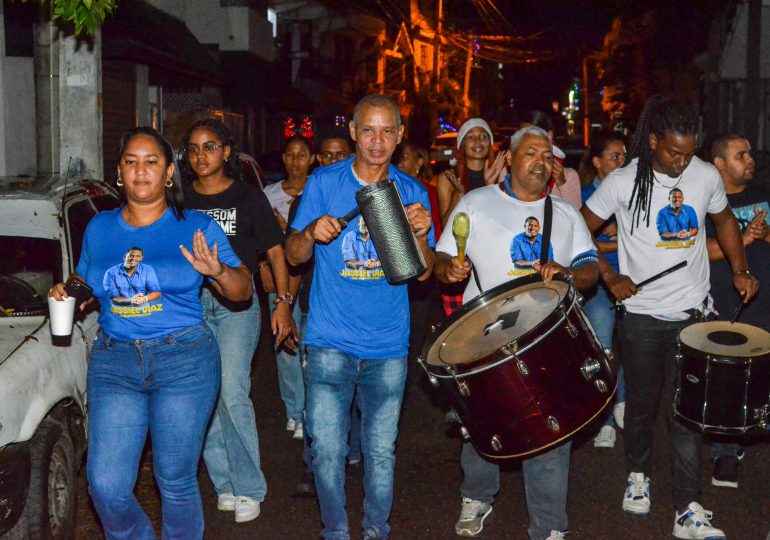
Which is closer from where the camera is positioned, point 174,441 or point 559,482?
point 174,441

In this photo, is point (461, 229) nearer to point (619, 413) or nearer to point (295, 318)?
point (295, 318)

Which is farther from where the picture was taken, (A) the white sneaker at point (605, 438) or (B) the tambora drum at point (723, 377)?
(A) the white sneaker at point (605, 438)

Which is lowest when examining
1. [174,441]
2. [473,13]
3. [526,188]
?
[174,441]

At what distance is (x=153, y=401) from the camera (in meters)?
4.34

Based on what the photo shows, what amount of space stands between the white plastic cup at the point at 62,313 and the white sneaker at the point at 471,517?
2450mm

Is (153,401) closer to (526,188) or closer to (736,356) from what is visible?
(526,188)

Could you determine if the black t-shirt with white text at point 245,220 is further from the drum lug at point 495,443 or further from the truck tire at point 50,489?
the drum lug at point 495,443

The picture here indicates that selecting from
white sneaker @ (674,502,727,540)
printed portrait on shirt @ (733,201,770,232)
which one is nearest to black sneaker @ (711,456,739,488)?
white sneaker @ (674,502,727,540)

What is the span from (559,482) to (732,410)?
1.01 m

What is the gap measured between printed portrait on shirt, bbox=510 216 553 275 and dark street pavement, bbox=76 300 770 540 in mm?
1567

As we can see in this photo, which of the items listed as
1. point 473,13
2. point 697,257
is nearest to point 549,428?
point 697,257

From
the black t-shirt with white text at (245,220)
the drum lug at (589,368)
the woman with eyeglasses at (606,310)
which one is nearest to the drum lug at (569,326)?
the drum lug at (589,368)

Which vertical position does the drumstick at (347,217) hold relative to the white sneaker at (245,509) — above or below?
above

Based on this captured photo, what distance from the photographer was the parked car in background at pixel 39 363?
14.5ft
